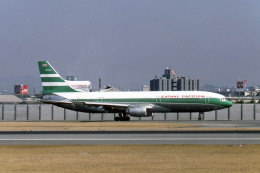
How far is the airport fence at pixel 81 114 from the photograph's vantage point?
75.5m

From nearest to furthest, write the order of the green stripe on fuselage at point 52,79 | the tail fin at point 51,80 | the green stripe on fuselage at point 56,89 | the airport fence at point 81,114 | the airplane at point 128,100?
1. the airplane at point 128,100
2. the green stripe on fuselage at point 56,89
3. the tail fin at point 51,80
4. the green stripe on fuselage at point 52,79
5. the airport fence at point 81,114

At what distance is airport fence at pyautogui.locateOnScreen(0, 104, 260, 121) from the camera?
7550cm

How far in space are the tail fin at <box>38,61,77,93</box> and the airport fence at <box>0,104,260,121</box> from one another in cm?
710

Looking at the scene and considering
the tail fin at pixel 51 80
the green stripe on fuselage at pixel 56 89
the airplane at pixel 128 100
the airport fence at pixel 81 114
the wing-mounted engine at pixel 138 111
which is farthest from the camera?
the airport fence at pixel 81 114

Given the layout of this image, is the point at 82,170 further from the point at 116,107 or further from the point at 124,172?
the point at 116,107

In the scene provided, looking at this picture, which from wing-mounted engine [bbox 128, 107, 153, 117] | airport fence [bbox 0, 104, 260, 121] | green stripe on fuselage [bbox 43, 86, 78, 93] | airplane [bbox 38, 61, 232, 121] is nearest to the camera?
wing-mounted engine [bbox 128, 107, 153, 117]

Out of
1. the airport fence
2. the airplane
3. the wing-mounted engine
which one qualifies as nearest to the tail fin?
the airplane

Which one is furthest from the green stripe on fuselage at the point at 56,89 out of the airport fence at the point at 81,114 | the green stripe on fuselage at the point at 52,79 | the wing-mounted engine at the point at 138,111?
the wing-mounted engine at the point at 138,111

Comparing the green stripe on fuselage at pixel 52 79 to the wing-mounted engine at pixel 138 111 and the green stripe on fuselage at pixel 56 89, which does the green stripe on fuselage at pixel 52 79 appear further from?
the wing-mounted engine at pixel 138 111

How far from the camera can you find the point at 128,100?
6906 cm

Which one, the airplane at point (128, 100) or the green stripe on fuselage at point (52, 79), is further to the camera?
the green stripe on fuselage at point (52, 79)

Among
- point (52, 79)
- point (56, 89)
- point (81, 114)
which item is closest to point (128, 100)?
point (56, 89)

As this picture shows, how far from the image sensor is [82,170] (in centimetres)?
1883

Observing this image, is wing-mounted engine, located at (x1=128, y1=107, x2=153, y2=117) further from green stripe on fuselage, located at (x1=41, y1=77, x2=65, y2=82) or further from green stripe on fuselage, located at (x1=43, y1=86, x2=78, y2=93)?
green stripe on fuselage, located at (x1=41, y1=77, x2=65, y2=82)
